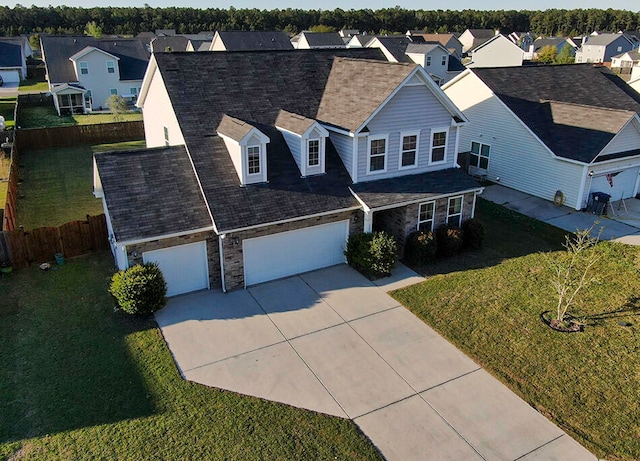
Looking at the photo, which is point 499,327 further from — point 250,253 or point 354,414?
point 250,253

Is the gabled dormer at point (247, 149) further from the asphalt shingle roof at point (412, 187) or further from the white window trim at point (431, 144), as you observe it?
the white window trim at point (431, 144)

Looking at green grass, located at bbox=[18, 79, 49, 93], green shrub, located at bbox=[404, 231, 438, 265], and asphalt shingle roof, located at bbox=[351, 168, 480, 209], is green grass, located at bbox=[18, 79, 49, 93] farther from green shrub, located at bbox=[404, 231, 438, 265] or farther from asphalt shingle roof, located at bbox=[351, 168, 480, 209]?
green shrub, located at bbox=[404, 231, 438, 265]

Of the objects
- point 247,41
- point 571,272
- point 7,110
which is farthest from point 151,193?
point 247,41

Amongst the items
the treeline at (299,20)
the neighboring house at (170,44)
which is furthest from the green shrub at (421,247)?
the treeline at (299,20)

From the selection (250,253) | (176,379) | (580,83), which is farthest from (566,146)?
(176,379)

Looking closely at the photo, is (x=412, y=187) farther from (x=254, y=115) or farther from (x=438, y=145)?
(x=254, y=115)
